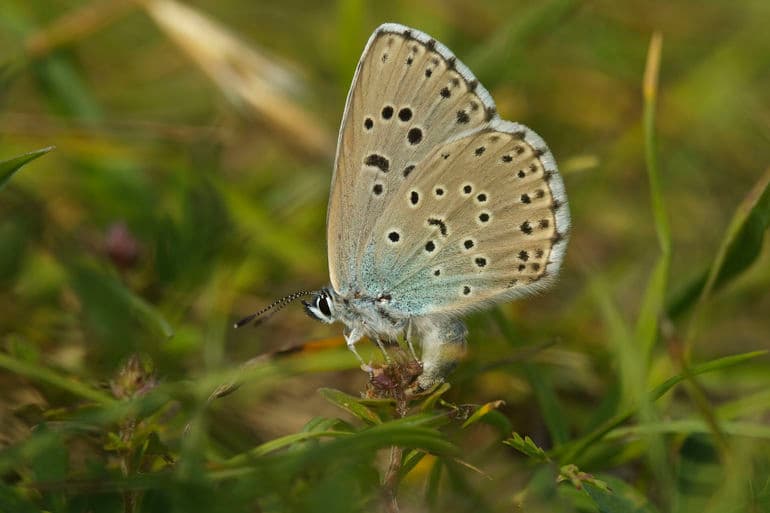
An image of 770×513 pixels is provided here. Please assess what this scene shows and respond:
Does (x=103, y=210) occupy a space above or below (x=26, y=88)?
below

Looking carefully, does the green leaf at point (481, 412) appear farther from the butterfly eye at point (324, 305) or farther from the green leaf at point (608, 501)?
the butterfly eye at point (324, 305)

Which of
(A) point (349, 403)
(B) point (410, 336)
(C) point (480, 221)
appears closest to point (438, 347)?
(B) point (410, 336)

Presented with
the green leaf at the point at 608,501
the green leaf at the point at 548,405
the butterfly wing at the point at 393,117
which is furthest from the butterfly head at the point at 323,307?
the green leaf at the point at 608,501

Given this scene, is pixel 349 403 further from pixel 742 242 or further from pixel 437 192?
pixel 742 242

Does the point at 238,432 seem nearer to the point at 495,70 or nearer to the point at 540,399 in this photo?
the point at 540,399

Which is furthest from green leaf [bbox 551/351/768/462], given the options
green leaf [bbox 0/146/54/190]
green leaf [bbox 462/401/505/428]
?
green leaf [bbox 0/146/54/190]

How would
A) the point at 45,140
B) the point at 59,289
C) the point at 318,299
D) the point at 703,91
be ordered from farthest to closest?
the point at 703,91 → the point at 45,140 → the point at 59,289 → the point at 318,299

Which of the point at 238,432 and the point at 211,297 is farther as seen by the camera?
the point at 211,297

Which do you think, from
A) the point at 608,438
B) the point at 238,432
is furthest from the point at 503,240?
the point at 238,432
